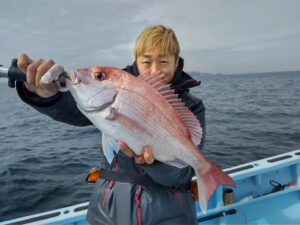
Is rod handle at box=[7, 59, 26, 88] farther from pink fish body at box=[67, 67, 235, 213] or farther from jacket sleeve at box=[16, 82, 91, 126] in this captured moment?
pink fish body at box=[67, 67, 235, 213]

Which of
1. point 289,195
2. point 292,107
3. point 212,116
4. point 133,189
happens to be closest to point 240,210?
point 289,195

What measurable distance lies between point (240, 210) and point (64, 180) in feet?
17.8

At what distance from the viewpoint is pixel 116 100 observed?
218 cm

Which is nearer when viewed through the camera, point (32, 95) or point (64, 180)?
point (32, 95)

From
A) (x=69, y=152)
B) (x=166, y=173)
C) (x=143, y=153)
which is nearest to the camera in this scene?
(x=143, y=153)

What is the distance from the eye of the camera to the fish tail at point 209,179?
240 centimetres

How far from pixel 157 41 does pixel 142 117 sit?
3.58 ft

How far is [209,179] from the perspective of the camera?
7.93 feet

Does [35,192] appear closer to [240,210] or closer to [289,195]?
[240,210]

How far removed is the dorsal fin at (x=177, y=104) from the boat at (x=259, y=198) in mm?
2890

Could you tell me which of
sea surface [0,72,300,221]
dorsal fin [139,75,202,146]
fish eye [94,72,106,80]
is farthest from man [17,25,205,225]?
sea surface [0,72,300,221]

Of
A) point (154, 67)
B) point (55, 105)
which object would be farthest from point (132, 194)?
point (154, 67)

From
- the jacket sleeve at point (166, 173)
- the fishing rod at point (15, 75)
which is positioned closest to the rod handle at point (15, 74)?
the fishing rod at point (15, 75)

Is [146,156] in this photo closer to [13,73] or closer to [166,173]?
[166,173]
